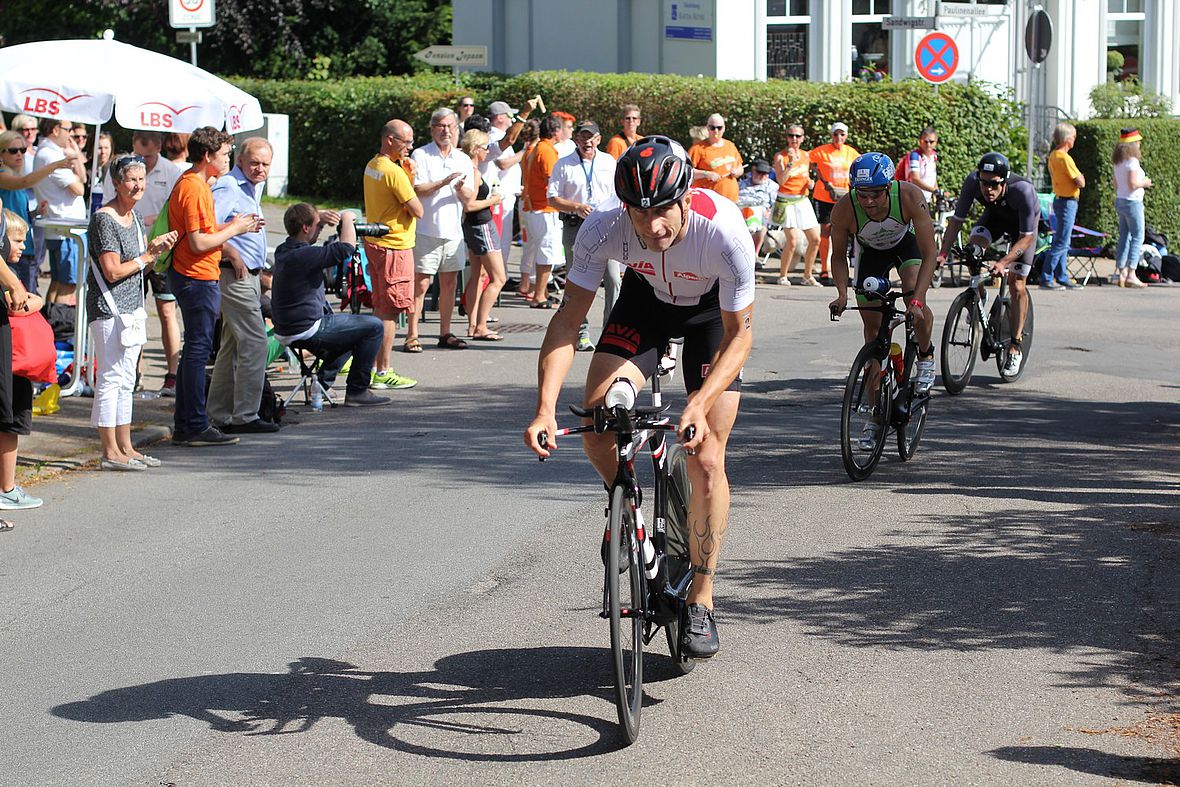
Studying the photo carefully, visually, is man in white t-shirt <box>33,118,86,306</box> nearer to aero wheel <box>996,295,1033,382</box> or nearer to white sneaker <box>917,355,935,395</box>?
white sneaker <box>917,355,935,395</box>

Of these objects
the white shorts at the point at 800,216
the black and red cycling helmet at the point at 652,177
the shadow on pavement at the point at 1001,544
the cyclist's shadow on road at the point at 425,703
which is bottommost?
the cyclist's shadow on road at the point at 425,703

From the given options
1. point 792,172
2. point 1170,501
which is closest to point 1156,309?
point 792,172

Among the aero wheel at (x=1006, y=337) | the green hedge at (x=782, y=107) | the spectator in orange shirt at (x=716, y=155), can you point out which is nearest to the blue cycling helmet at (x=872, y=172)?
the aero wheel at (x=1006, y=337)

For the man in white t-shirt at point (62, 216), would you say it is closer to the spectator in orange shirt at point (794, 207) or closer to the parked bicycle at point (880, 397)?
the parked bicycle at point (880, 397)

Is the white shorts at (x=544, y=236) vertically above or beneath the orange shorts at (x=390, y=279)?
above

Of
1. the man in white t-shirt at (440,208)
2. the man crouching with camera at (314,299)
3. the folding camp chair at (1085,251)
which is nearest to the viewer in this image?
the man crouching with camera at (314,299)

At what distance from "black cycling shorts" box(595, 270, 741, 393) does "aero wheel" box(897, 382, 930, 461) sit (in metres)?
4.06

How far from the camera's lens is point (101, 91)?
464 inches

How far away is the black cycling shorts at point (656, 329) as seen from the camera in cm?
590

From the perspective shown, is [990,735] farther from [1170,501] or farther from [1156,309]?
[1156,309]

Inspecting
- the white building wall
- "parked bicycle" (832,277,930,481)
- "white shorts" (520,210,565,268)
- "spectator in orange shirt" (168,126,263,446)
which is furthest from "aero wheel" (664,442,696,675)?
the white building wall

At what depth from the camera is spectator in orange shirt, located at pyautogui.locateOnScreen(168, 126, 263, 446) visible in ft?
33.3

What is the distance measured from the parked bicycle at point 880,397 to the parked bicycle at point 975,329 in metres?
2.34

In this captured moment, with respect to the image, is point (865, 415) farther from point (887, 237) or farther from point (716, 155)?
point (716, 155)
